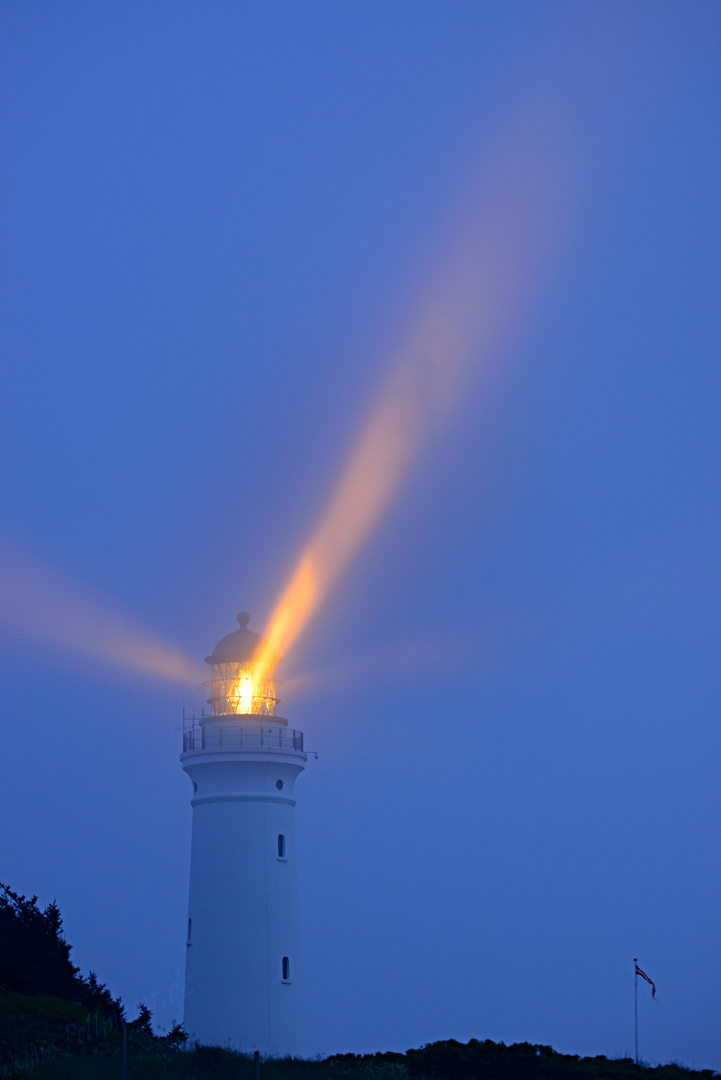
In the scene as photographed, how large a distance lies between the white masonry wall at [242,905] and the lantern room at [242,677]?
3.59 ft

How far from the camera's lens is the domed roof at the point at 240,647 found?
135 feet

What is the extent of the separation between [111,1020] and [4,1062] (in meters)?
4.58

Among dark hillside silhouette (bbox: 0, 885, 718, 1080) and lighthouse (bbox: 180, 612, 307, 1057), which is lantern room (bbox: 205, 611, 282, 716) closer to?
lighthouse (bbox: 180, 612, 307, 1057)

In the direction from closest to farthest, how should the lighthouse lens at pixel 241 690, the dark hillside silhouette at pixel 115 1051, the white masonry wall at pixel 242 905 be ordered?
the dark hillside silhouette at pixel 115 1051
the white masonry wall at pixel 242 905
the lighthouse lens at pixel 241 690

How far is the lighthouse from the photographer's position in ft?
126

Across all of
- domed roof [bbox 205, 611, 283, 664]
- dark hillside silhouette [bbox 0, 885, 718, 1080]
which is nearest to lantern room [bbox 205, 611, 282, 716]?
domed roof [bbox 205, 611, 283, 664]

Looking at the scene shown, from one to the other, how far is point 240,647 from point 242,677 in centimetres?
74

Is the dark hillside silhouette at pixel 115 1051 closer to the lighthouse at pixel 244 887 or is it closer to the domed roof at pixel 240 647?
the lighthouse at pixel 244 887

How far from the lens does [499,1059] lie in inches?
1371

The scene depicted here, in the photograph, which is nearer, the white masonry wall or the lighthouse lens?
the white masonry wall

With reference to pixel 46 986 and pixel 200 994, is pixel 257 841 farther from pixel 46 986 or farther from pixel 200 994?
pixel 46 986

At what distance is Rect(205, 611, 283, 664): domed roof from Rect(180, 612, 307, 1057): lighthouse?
4.77 feet

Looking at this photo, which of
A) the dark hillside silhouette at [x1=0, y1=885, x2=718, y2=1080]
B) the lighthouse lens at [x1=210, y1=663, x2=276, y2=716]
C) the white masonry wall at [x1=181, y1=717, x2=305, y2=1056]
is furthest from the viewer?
the lighthouse lens at [x1=210, y1=663, x2=276, y2=716]

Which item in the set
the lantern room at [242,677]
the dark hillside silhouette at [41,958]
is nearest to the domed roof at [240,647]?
the lantern room at [242,677]
